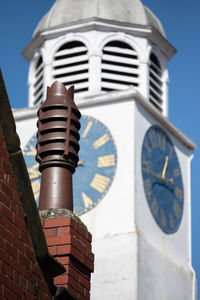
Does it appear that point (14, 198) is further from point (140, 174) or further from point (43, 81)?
point (43, 81)

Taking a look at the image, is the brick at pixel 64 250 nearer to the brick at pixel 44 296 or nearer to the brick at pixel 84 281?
the brick at pixel 84 281

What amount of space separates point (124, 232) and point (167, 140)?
11.5ft

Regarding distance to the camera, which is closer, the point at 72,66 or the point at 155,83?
the point at 72,66

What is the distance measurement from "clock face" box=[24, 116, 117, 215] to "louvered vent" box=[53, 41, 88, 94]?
208 cm

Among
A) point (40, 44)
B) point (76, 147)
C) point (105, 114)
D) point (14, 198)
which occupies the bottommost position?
point (14, 198)

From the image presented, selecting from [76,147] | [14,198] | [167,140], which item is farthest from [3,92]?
[167,140]

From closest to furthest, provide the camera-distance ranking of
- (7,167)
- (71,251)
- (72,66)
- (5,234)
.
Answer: (5,234), (7,167), (71,251), (72,66)

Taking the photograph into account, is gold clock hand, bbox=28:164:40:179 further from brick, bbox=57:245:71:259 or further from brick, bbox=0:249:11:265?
brick, bbox=0:249:11:265

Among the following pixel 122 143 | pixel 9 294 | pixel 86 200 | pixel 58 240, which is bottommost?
pixel 9 294

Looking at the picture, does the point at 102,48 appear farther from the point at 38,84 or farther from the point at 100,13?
the point at 38,84

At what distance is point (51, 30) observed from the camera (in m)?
31.5

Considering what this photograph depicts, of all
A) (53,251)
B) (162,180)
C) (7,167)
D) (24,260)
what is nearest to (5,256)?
(24,260)

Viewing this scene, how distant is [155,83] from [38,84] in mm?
3329

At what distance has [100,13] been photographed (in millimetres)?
31281
